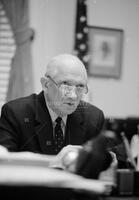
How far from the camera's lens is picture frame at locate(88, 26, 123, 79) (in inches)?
162

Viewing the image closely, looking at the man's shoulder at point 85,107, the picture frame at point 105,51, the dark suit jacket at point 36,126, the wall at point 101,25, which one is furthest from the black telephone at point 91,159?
the picture frame at point 105,51

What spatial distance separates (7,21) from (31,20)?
235 millimetres

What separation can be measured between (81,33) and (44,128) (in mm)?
2149

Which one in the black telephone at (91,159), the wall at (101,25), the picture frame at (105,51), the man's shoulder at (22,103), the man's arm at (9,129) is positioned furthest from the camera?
the picture frame at (105,51)

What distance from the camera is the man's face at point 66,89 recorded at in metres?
1.95

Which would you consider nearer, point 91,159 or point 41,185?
point 41,185

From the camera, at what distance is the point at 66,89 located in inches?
78.0

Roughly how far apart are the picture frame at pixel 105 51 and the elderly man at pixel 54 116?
198 centimetres

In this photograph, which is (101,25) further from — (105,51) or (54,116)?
(54,116)

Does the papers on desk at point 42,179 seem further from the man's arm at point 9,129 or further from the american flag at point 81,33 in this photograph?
the american flag at point 81,33

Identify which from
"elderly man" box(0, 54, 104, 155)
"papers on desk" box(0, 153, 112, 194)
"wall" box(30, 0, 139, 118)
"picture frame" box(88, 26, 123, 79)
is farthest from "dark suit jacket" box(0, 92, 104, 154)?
"picture frame" box(88, 26, 123, 79)

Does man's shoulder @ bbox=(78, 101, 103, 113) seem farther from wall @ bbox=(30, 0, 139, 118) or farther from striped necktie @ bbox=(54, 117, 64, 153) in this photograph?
wall @ bbox=(30, 0, 139, 118)

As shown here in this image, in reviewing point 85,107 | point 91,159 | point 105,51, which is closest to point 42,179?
point 91,159

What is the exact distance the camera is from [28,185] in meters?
0.98
